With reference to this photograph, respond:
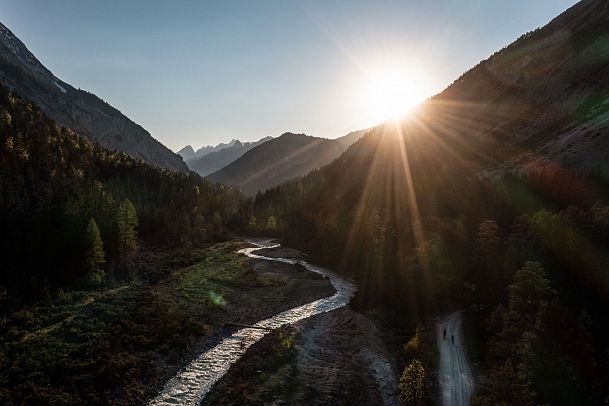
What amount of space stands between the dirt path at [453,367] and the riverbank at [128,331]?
26674 mm

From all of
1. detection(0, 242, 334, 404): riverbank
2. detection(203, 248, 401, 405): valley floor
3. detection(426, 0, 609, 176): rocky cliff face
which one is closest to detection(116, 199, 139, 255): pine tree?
detection(0, 242, 334, 404): riverbank

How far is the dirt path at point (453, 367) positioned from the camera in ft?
118

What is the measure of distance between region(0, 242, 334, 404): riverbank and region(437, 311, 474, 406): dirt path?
26674 mm

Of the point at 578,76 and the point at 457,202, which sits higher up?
the point at 578,76

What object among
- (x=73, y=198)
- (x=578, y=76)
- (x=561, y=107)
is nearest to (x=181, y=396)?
(x=73, y=198)

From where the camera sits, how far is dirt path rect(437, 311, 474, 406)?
118 feet

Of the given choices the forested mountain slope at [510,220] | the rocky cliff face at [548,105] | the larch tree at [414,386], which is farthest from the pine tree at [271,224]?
the larch tree at [414,386]

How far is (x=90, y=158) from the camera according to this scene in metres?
164

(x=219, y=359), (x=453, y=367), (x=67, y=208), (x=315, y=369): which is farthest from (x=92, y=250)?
(x=453, y=367)

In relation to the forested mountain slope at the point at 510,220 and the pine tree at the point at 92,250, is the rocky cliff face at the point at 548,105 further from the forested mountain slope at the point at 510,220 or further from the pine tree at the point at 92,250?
the pine tree at the point at 92,250

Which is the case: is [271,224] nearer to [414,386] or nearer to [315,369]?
[315,369]

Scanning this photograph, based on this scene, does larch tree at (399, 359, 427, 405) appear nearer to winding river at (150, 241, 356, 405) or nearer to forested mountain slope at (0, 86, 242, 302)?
winding river at (150, 241, 356, 405)

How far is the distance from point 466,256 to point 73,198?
324ft

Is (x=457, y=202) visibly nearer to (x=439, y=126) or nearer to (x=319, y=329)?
(x=319, y=329)
